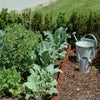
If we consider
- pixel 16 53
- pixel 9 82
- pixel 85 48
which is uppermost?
pixel 16 53

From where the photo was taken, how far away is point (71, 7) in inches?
446

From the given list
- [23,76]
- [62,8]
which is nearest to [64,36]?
[23,76]

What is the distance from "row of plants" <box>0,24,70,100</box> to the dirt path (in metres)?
0.39

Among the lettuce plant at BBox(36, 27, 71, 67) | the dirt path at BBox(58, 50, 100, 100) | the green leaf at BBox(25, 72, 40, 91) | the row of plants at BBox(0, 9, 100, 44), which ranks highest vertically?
the row of plants at BBox(0, 9, 100, 44)

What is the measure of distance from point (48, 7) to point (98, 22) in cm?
596

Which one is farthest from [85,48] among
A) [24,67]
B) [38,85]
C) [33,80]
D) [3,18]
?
[3,18]

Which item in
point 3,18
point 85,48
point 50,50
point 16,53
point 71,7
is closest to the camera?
point 16,53

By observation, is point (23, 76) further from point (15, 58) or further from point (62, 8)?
point (62, 8)

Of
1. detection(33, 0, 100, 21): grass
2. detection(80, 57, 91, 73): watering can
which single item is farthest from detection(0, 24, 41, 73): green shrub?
detection(33, 0, 100, 21): grass

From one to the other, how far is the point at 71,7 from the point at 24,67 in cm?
759

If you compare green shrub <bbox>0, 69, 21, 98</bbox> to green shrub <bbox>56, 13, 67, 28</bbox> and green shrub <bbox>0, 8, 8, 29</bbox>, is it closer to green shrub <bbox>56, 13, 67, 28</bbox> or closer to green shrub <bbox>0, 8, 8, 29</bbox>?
green shrub <bbox>0, 8, 8, 29</bbox>

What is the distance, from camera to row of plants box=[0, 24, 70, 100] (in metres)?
3.79

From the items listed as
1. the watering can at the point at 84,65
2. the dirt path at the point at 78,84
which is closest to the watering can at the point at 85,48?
the dirt path at the point at 78,84

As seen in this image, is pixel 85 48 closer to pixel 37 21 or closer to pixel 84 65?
pixel 84 65
